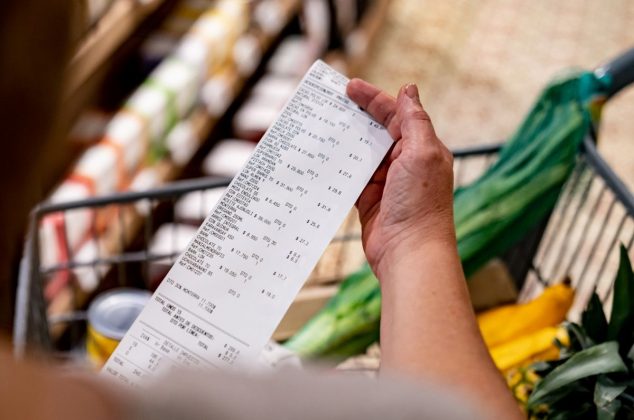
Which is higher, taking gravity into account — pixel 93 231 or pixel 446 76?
pixel 446 76

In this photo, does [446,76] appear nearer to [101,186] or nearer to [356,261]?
[356,261]

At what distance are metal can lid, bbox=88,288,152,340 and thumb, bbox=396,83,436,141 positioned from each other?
22.5 inches

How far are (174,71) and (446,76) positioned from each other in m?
1.53

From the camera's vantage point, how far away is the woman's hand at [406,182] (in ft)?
2.79

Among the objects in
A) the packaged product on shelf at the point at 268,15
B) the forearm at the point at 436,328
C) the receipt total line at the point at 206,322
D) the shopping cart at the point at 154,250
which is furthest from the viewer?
the packaged product on shelf at the point at 268,15

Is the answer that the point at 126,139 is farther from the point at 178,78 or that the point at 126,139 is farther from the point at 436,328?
the point at 436,328

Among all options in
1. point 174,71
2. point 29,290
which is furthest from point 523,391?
point 174,71

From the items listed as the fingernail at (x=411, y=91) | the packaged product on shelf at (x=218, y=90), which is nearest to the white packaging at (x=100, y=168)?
the packaged product on shelf at (x=218, y=90)

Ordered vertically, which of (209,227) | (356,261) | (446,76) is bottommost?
(209,227)

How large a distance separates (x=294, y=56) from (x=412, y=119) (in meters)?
1.77

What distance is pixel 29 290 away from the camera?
1042 millimetres

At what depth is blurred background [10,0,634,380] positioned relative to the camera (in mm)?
1388

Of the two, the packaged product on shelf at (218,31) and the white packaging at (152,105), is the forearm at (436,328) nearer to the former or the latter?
the white packaging at (152,105)

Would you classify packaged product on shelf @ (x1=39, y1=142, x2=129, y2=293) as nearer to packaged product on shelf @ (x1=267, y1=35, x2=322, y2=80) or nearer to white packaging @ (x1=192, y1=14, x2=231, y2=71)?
white packaging @ (x1=192, y1=14, x2=231, y2=71)
